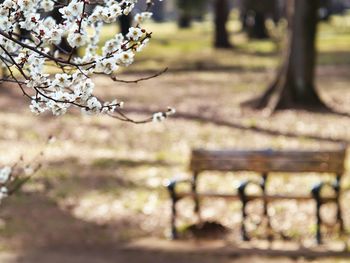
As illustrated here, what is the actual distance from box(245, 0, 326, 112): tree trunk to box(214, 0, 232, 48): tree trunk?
19415 mm

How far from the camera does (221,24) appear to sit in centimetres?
3847

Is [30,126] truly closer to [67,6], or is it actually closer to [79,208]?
[79,208]

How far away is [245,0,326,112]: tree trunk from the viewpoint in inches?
732

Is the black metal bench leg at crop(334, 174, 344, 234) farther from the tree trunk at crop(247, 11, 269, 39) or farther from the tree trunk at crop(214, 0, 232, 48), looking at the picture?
the tree trunk at crop(247, 11, 269, 39)

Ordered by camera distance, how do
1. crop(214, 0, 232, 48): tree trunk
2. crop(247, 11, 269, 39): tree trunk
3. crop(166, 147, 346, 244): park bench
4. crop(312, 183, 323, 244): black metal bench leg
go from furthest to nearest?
1. crop(247, 11, 269, 39): tree trunk
2. crop(214, 0, 232, 48): tree trunk
3. crop(166, 147, 346, 244): park bench
4. crop(312, 183, 323, 244): black metal bench leg

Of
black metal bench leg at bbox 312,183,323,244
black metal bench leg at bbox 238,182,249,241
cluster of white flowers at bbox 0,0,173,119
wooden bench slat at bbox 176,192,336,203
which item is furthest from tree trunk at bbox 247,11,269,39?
cluster of white flowers at bbox 0,0,173,119

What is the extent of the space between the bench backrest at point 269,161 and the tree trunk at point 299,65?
8.46 m

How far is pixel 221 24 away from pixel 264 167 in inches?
1137

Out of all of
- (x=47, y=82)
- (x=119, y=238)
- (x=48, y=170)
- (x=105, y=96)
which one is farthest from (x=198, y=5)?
(x=47, y=82)

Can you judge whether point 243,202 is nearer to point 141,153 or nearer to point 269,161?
point 269,161

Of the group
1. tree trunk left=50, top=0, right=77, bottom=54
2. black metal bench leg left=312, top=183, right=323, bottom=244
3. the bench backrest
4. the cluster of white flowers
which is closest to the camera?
the cluster of white flowers

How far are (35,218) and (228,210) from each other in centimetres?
220

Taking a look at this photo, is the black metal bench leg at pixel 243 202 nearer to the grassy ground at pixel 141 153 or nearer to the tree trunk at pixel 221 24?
the grassy ground at pixel 141 153

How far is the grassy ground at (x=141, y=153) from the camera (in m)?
10.4
